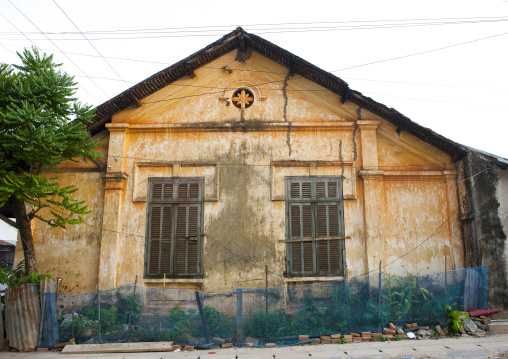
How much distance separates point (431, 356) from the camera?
21.8 feet

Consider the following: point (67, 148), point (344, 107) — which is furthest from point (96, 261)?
point (344, 107)

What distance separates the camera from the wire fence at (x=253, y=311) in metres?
7.61

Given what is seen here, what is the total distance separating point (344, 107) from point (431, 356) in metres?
5.65

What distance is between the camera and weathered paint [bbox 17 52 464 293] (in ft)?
29.2

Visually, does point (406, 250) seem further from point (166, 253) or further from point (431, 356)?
point (166, 253)

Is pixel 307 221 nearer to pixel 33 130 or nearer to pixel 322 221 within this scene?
pixel 322 221

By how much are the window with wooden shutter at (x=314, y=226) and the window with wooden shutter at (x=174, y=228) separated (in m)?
2.13

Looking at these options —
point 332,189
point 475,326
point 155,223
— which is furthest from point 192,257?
point 475,326

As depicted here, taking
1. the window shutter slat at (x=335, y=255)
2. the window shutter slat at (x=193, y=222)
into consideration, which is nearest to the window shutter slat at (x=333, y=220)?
the window shutter slat at (x=335, y=255)

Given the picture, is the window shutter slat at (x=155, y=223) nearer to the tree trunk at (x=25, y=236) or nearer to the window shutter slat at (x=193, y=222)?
the window shutter slat at (x=193, y=222)

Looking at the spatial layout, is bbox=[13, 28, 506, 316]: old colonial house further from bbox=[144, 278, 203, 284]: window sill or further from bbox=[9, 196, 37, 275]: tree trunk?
bbox=[9, 196, 37, 275]: tree trunk

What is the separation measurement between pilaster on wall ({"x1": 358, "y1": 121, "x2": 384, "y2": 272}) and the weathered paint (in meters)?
0.02

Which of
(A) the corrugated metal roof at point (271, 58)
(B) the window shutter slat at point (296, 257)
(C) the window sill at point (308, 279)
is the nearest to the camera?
(C) the window sill at point (308, 279)

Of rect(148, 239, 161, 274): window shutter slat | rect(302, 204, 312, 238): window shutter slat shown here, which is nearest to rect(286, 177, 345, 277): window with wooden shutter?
rect(302, 204, 312, 238): window shutter slat
